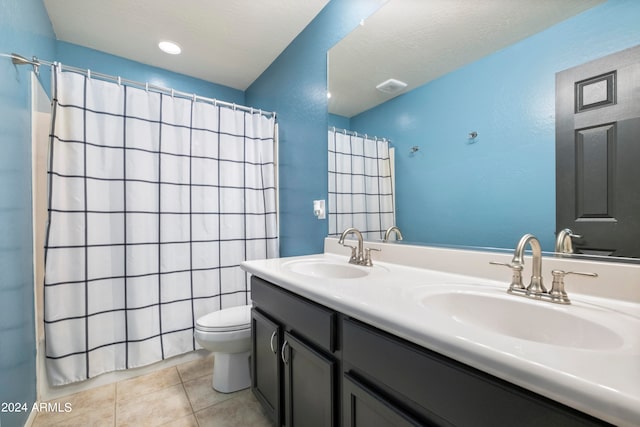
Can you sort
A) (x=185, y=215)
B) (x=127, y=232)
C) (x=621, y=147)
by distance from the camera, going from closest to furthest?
(x=621, y=147) → (x=127, y=232) → (x=185, y=215)

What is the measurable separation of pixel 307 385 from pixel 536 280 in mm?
824

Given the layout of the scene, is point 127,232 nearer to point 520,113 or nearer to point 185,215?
point 185,215

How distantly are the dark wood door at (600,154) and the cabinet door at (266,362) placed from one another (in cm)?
113

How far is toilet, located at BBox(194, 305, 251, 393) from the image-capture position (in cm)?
154

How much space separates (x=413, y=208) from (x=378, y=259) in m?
0.32

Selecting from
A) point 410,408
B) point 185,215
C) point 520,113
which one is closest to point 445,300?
point 410,408

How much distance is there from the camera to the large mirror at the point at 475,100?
847mm

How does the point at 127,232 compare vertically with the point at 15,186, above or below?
below

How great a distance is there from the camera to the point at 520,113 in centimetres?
92

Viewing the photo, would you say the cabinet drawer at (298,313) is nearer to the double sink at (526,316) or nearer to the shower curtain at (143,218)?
the double sink at (526,316)

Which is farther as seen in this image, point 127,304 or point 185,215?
point 185,215

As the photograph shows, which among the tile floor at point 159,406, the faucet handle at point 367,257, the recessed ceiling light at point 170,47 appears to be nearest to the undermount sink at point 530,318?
the faucet handle at point 367,257

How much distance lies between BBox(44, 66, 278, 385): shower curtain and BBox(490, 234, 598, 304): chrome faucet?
1.70 m

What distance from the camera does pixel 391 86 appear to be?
4.42 ft
